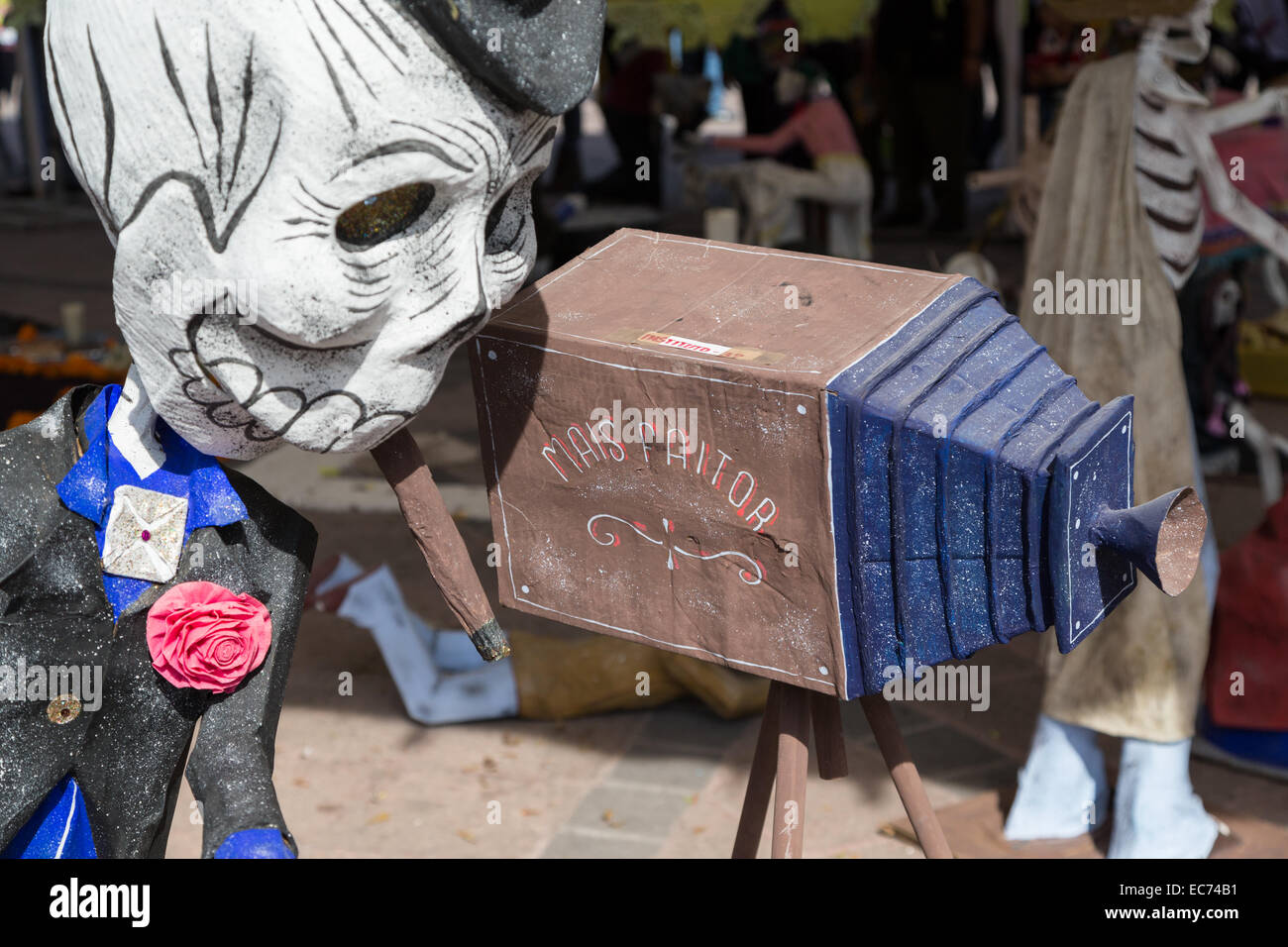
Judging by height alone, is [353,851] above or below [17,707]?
below

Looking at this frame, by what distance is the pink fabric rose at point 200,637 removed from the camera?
2.01 m

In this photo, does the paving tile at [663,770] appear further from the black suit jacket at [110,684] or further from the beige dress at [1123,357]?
the black suit jacket at [110,684]

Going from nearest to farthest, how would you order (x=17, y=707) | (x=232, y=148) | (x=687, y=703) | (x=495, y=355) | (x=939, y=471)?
(x=232, y=148) < (x=939, y=471) < (x=17, y=707) < (x=495, y=355) < (x=687, y=703)

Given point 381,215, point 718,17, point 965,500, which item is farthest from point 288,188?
point 718,17

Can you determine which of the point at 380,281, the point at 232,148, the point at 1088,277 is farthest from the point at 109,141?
the point at 1088,277

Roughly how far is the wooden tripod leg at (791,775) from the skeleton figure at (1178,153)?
168 cm

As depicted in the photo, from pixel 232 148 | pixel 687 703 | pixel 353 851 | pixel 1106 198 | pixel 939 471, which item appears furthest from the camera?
pixel 687 703

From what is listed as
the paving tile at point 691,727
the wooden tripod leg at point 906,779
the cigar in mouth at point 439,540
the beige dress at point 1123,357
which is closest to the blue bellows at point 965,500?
the wooden tripod leg at point 906,779

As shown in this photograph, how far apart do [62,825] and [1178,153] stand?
2703 mm

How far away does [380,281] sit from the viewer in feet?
5.90

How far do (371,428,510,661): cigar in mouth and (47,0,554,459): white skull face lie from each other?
17cm

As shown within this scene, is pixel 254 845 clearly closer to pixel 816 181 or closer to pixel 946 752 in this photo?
pixel 946 752
